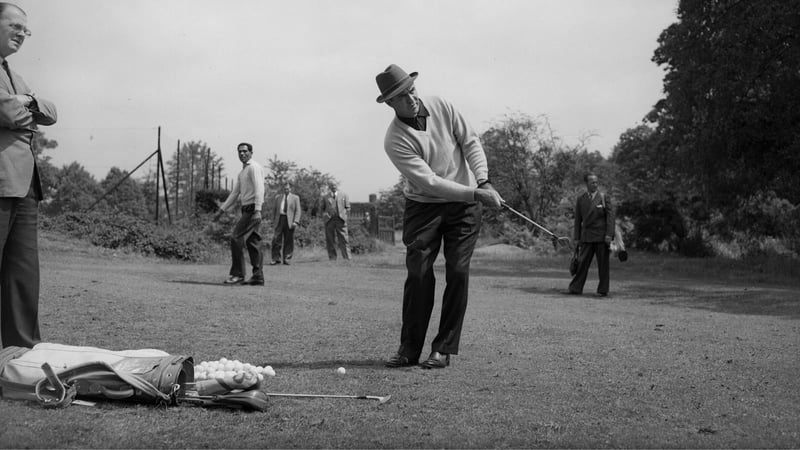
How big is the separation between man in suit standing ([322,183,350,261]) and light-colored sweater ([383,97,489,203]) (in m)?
16.6

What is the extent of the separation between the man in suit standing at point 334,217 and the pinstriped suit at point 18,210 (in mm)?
17409

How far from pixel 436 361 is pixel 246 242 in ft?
25.2

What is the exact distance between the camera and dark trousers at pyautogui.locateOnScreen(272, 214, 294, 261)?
21516 mm

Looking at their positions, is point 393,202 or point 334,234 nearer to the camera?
point 334,234

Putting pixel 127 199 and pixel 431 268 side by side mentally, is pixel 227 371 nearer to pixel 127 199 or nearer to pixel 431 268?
pixel 431 268

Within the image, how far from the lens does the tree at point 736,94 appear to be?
21328mm

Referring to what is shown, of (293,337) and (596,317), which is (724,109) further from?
(293,337)

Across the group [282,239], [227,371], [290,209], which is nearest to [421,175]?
[227,371]

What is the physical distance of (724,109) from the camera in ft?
74.1

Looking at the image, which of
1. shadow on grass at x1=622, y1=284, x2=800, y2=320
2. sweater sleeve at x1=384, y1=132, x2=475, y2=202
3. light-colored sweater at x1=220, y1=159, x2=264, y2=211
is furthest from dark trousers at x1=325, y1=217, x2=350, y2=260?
sweater sleeve at x1=384, y1=132, x2=475, y2=202

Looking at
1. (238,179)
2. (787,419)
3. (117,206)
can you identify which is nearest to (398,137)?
(787,419)

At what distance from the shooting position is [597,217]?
14867 millimetres

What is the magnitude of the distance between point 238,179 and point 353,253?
15.3 meters

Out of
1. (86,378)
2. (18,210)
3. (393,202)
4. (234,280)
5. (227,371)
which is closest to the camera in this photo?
(86,378)
